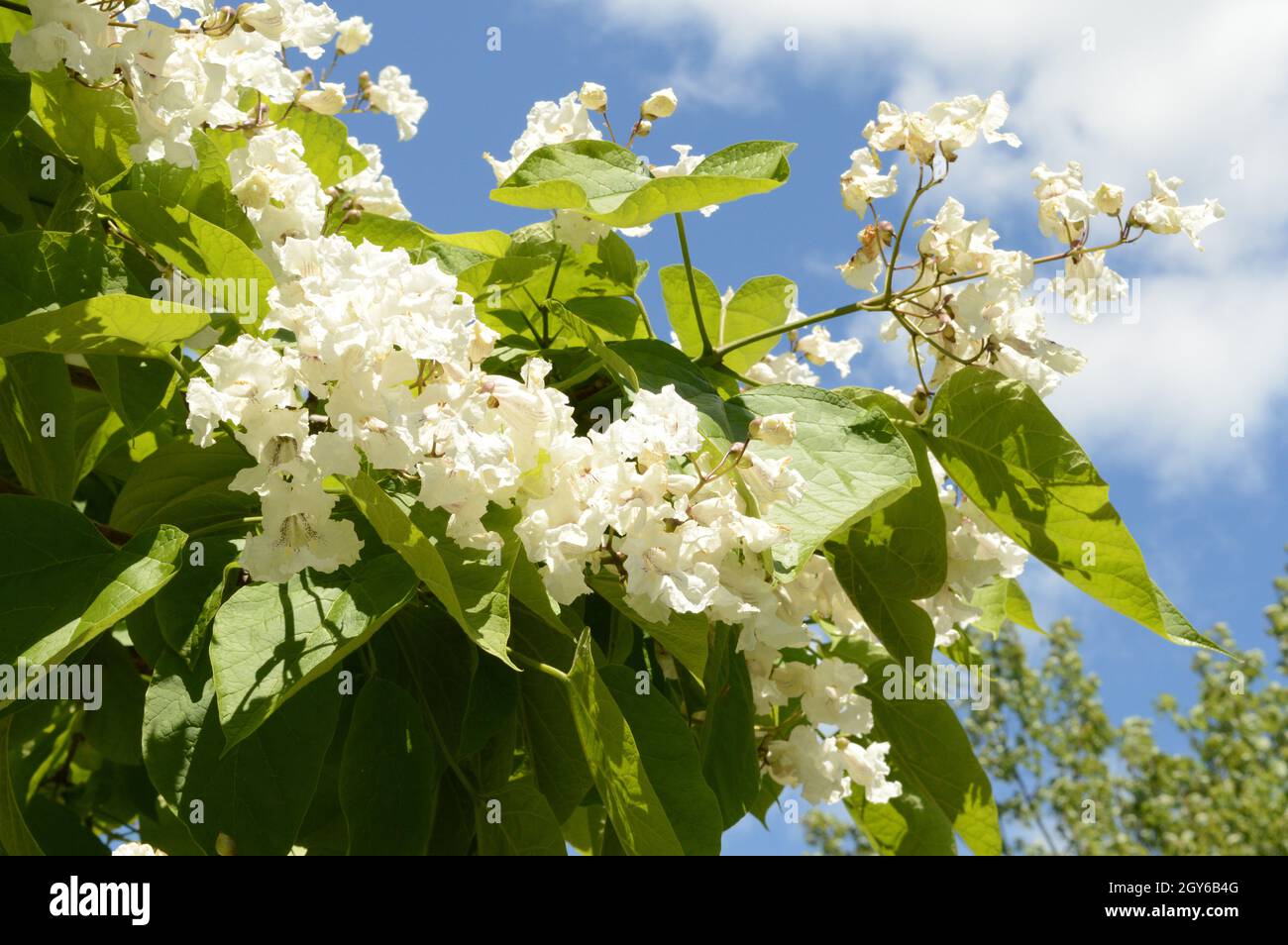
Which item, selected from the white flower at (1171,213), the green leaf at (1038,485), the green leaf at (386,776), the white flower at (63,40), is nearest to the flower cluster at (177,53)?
the white flower at (63,40)

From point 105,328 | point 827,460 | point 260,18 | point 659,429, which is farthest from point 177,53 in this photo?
point 827,460

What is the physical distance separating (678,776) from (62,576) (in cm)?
50

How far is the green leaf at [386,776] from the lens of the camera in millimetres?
1000

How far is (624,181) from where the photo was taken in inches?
42.4

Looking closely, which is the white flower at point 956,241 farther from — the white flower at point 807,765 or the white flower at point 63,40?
the white flower at point 63,40

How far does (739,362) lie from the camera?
1.37m

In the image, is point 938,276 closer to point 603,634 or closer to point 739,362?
point 739,362

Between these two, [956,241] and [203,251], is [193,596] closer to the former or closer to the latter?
[203,251]

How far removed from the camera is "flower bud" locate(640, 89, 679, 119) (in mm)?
1204

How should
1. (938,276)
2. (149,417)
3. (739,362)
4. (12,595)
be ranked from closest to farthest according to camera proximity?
1. (12,595)
2. (149,417)
3. (938,276)
4. (739,362)

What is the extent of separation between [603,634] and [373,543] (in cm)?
26

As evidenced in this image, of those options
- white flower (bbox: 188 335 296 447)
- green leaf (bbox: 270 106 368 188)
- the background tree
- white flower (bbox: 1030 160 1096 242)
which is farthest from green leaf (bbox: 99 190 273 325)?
the background tree
